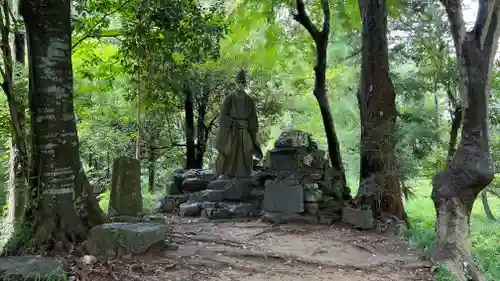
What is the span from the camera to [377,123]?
866cm

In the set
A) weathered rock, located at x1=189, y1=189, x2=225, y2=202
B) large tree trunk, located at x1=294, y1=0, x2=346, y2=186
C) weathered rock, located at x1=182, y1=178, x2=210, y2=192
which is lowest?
weathered rock, located at x1=189, y1=189, x2=225, y2=202

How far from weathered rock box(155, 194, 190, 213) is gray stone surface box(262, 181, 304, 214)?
7.85 feet

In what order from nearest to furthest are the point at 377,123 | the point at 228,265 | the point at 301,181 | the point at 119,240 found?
1. the point at 119,240
2. the point at 228,265
3. the point at 377,123
4. the point at 301,181

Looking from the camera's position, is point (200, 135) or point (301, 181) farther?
point (200, 135)

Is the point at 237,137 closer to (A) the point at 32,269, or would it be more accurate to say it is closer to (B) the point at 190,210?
(B) the point at 190,210

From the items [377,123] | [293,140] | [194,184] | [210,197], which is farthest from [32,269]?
[377,123]

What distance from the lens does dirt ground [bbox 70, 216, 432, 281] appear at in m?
4.77

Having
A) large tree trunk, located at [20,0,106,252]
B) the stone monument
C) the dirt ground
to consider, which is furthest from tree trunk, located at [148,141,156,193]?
large tree trunk, located at [20,0,106,252]

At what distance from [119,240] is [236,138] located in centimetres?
560

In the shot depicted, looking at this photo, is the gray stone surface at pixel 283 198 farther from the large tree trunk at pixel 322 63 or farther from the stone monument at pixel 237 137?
the large tree trunk at pixel 322 63

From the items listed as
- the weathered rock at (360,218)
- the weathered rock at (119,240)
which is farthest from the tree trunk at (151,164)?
the weathered rock at (119,240)

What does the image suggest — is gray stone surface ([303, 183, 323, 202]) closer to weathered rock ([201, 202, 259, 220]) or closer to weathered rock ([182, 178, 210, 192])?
weathered rock ([201, 202, 259, 220])

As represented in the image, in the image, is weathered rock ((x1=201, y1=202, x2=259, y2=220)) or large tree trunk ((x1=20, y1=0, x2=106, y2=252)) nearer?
large tree trunk ((x1=20, y1=0, x2=106, y2=252))

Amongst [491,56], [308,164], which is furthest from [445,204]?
[308,164]
